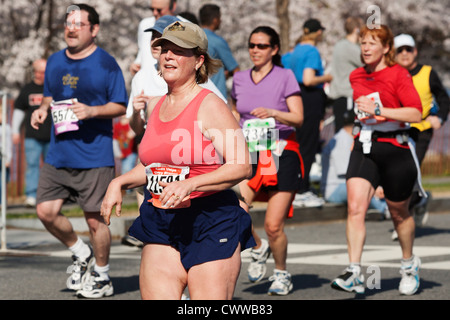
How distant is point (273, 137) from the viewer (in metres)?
7.66

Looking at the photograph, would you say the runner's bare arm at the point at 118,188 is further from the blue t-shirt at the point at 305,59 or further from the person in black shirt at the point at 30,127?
the person in black shirt at the point at 30,127

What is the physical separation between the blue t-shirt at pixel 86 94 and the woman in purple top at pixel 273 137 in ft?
3.36

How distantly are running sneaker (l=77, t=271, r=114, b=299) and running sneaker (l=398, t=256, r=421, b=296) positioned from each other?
2221mm

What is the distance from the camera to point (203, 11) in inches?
389

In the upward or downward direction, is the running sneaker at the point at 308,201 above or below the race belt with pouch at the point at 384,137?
below

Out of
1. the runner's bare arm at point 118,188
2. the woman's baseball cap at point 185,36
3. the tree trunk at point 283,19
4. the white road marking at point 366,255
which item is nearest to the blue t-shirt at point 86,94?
the white road marking at point 366,255

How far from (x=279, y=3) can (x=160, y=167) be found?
1701 centimetres

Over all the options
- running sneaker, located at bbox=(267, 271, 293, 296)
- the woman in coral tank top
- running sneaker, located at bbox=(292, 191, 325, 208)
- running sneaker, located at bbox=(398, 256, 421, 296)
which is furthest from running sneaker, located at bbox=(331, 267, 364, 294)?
running sneaker, located at bbox=(292, 191, 325, 208)

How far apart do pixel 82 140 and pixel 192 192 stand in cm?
310

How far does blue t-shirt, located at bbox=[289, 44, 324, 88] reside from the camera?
12.2 meters

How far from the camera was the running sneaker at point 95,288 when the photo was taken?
7.44 metres

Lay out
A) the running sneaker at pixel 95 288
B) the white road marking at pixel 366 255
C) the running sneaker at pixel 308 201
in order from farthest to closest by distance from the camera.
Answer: the running sneaker at pixel 308 201 < the white road marking at pixel 366 255 < the running sneaker at pixel 95 288

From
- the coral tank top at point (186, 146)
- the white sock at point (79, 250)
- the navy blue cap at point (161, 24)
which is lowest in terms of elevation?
the white sock at point (79, 250)
